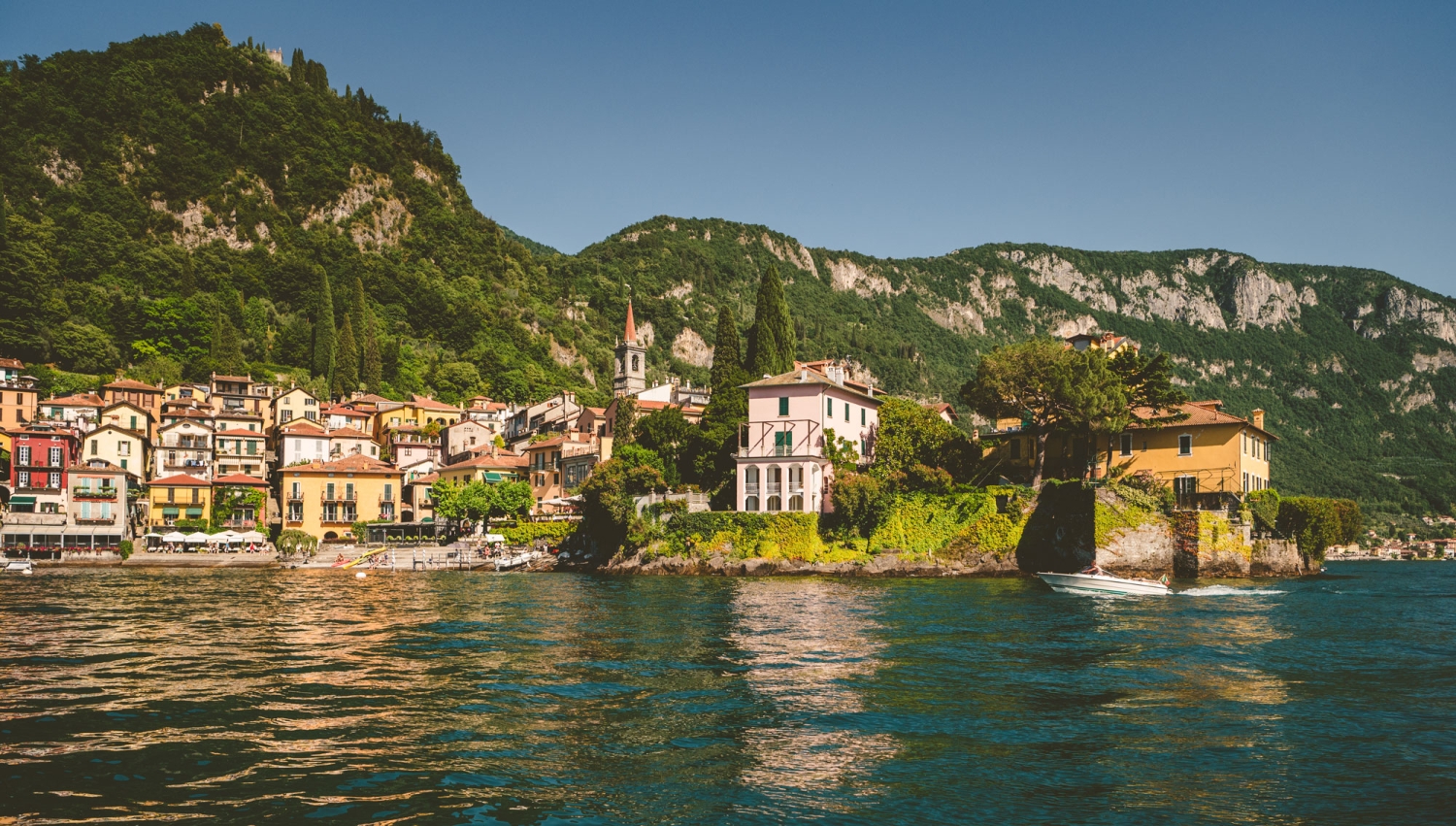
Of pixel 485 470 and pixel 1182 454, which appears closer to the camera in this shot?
pixel 1182 454

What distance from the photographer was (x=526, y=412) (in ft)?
352

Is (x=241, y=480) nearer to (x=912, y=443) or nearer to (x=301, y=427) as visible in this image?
(x=301, y=427)

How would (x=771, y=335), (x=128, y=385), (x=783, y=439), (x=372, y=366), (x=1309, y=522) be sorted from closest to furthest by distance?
(x=1309, y=522) → (x=783, y=439) → (x=771, y=335) → (x=128, y=385) → (x=372, y=366)

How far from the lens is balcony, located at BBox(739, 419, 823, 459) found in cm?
5609

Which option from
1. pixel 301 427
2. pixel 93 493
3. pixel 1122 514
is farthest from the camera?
pixel 301 427

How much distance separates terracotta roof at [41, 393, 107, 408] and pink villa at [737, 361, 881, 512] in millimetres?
63482

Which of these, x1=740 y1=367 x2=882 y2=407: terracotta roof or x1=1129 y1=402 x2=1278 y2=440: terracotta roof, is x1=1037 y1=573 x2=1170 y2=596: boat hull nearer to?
x1=1129 y1=402 x2=1278 y2=440: terracotta roof

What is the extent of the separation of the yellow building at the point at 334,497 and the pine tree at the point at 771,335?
3443 centimetres

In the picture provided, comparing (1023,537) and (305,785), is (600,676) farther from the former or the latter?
(1023,537)

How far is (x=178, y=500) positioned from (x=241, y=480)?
4988mm

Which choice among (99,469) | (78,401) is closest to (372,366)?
(78,401)

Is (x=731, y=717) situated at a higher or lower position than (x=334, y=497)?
lower

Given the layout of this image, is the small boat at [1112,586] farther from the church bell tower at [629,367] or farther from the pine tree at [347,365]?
the pine tree at [347,365]

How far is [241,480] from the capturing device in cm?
7931
